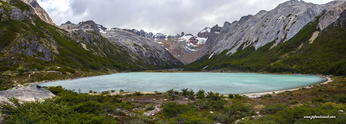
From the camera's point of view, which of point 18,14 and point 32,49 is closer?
point 32,49

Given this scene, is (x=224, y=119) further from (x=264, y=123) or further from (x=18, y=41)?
(x=18, y=41)

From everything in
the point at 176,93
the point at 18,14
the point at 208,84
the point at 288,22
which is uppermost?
the point at 288,22

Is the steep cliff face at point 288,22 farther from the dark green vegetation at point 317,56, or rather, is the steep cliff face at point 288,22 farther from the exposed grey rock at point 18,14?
the exposed grey rock at point 18,14

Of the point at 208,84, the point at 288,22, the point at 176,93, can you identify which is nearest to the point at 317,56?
the point at 208,84

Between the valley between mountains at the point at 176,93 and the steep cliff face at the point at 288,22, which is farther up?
the steep cliff face at the point at 288,22

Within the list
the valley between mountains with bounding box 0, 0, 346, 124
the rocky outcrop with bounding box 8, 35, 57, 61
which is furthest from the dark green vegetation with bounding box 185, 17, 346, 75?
the rocky outcrop with bounding box 8, 35, 57, 61

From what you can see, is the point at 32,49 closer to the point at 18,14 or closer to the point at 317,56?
A: the point at 18,14

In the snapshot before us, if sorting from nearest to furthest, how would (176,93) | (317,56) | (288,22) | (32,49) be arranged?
1. (176,93)
2. (32,49)
3. (317,56)
4. (288,22)

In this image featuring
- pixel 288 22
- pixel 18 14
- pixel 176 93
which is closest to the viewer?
pixel 176 93

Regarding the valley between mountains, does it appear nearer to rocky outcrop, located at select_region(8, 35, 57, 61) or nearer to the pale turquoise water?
rocky outcrop, located at select_region(8, 35, 57, 61)

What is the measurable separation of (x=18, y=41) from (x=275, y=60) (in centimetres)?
14845

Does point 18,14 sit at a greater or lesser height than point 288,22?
lesser

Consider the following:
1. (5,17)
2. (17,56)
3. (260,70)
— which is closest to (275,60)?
(260,70)

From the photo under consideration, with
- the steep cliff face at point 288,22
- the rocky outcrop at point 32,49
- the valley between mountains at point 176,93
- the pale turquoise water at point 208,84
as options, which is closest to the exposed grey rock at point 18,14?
the valley between mountains at point 176,93
